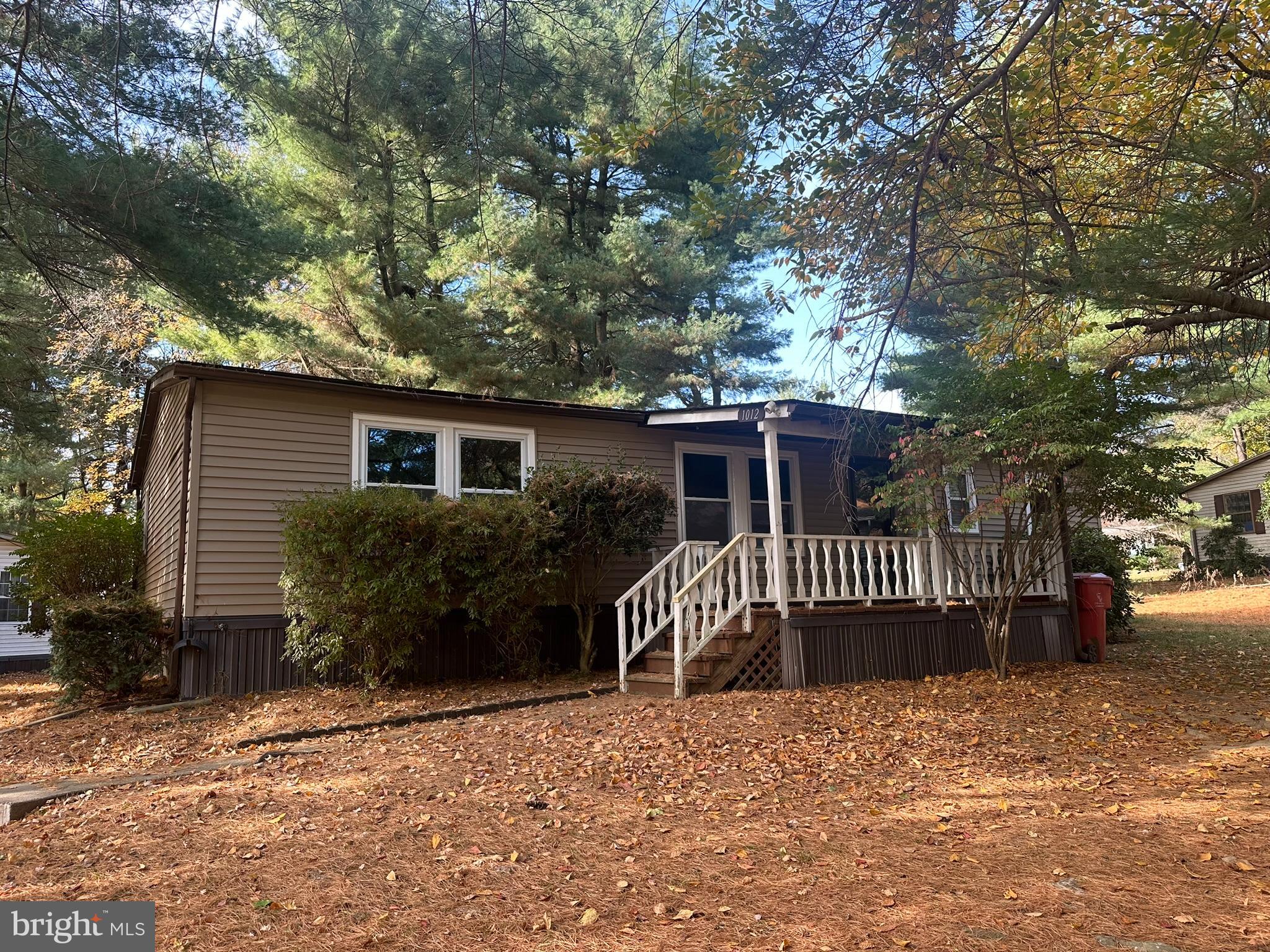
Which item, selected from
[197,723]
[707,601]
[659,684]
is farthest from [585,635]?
[197,723]

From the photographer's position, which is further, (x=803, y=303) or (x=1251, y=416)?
(x=1251, y=416)

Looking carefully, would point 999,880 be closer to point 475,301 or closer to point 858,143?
→ point 858,143

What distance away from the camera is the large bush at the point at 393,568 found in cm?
854

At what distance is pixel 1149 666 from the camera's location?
10.4 meters

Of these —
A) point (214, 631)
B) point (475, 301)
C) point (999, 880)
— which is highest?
point (475, 301)

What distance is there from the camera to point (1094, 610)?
1108 centimetres

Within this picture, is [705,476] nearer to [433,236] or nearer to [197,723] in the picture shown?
[197,723]

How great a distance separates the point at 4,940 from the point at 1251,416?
29.6 m

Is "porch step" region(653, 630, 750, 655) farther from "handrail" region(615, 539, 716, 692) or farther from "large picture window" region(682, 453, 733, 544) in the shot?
"large picture window" region(682, 453, 733, 544)

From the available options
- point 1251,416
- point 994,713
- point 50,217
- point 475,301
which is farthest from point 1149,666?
point 1251,416

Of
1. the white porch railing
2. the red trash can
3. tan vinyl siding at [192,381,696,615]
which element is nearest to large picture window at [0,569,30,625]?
tan vinyl siding at [192,381,696,615]

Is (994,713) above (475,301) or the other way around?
the other way around

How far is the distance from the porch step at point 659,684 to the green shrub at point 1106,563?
27.3 feet

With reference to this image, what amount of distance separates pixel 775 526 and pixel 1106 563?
7.85m
